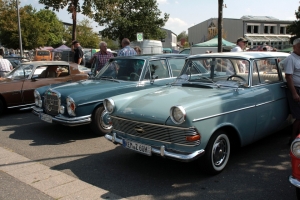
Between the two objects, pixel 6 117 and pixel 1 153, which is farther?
pixel 6 117

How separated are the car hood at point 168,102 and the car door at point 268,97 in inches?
20.9

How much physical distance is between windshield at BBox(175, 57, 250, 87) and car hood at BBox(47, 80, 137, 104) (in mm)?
1442

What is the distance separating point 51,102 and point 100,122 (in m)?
1.06

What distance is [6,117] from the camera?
8422 millimetres

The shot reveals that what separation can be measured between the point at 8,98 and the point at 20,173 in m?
4.32

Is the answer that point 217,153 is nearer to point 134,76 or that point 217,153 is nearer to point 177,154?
point 177,154

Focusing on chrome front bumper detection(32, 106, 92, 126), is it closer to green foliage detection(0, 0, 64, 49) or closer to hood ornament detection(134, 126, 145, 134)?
hood ornament detection(134, 126, 145, 134)

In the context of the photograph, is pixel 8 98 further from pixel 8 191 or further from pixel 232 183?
pixel 232 183

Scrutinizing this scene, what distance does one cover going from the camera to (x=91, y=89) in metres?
6.26

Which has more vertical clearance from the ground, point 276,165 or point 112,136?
point 112,136

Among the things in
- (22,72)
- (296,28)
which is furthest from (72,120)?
(296,28)

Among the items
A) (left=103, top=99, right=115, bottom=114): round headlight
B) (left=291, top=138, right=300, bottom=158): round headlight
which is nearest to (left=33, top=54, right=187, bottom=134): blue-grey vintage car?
(left=103, top=99, right=115, bottom=114): round headlight


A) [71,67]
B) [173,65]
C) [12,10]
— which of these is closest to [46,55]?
[12,10]

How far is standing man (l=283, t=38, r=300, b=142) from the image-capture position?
503 cm
